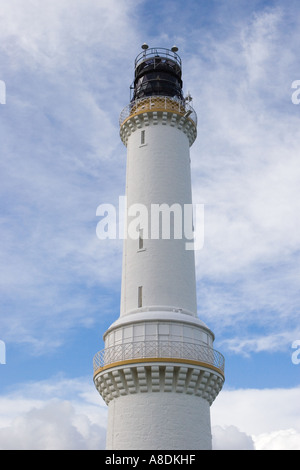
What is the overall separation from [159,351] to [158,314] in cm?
207

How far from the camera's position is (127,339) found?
27922mm

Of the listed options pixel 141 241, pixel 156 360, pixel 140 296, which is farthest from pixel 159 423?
pixel 141 241

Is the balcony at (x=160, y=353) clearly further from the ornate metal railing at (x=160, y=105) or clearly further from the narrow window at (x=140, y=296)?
the ornate metal railing at (x=160, y=105)

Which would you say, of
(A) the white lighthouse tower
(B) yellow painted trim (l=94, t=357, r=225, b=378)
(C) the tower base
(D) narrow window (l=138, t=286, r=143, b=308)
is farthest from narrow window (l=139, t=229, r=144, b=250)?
(C) the tower base

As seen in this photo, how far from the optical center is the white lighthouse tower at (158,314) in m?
26.3

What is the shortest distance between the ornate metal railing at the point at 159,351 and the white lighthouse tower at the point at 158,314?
0.05 metres

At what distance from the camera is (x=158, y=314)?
28.0m

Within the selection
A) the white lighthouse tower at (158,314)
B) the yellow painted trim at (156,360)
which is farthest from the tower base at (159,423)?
the yellow painted trim at (156,360)

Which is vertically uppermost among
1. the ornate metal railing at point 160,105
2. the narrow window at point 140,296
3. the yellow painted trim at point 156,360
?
the ornate metal railing at point 160,105
